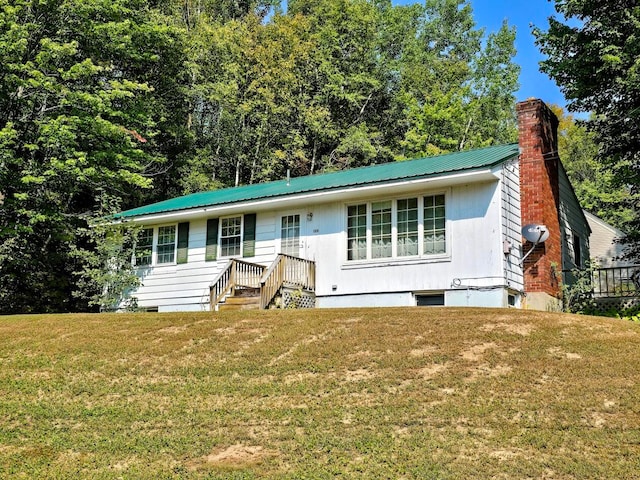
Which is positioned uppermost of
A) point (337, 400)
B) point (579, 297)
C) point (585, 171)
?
point (585, 171)

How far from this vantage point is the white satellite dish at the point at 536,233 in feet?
51.7

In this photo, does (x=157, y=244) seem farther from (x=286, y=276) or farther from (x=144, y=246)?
(x=286, y=276)

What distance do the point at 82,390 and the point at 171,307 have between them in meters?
9.86

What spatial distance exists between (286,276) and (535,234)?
624 cm

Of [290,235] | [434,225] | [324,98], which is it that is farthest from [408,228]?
[324,98]

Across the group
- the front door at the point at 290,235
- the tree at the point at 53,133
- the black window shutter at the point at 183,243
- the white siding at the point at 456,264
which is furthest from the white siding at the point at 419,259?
the tree at the point at 53,133

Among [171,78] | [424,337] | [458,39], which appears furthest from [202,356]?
[458,39]

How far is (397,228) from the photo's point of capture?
53.6 ft

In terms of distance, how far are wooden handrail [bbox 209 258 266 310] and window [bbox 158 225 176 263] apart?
2.98 m

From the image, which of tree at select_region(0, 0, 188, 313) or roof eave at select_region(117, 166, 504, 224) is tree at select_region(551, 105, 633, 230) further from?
tree at select_region(0, 0, 188, 313)

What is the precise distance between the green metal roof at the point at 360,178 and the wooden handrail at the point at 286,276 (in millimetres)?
1821

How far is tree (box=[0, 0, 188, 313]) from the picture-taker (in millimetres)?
20531

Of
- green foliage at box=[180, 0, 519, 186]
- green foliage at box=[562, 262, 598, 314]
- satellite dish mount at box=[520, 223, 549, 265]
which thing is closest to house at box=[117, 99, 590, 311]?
satellite dish mount at box=[520, 223, 549, 265]

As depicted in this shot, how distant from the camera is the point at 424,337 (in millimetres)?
10414
